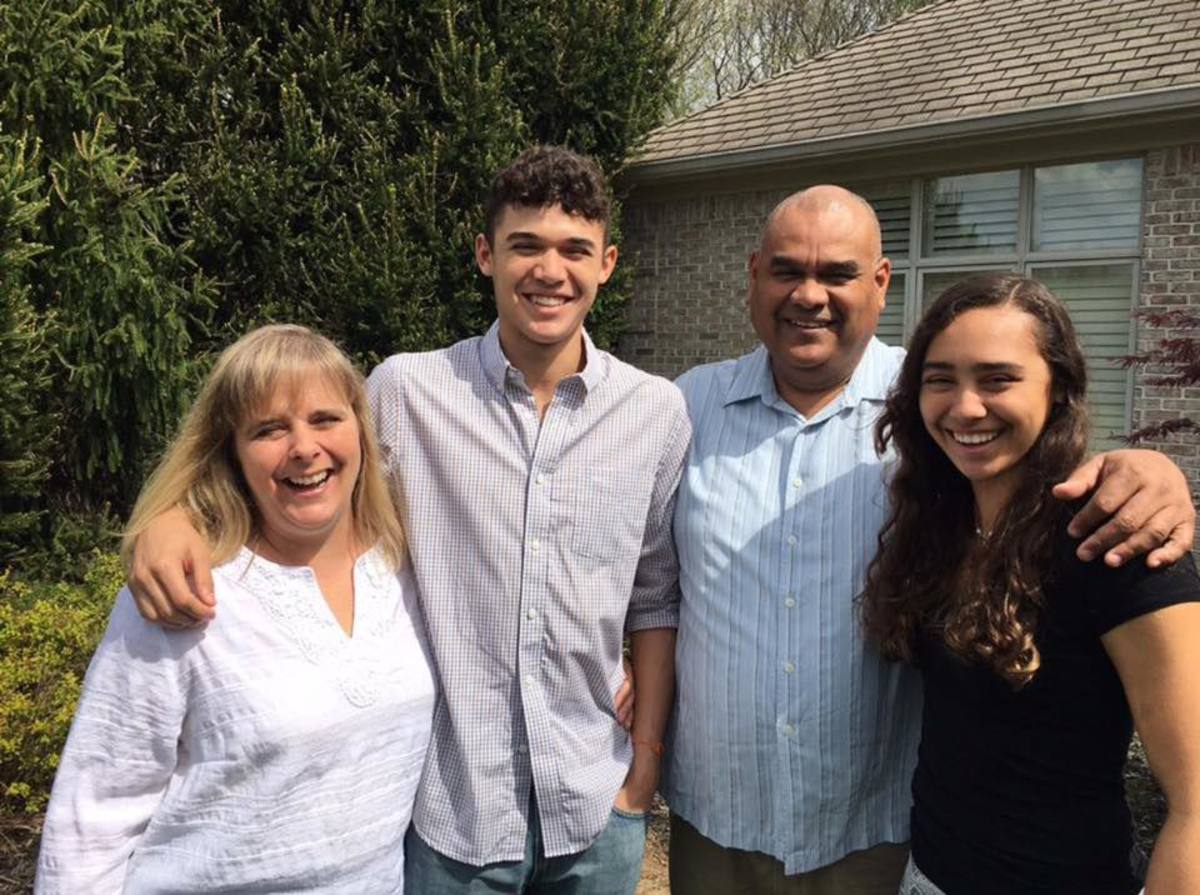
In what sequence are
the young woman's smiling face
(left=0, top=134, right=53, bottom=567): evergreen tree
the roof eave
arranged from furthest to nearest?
the roof eave
(left=0, top=134, right=53, bottom=567): evergreen tree
the young woman's smiling face

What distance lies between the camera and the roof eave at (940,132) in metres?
7.18

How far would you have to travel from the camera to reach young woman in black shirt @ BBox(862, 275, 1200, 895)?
1.64 metres

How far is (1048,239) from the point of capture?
822 centimetres

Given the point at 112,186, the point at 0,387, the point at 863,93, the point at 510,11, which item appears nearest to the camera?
the point at 0,387

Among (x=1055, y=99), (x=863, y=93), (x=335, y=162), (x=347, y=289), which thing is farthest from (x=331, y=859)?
(x=863, y=93)

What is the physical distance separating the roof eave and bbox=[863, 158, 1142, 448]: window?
1.57ft

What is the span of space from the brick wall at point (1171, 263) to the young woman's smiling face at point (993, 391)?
6.24 m

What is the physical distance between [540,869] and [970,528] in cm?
123

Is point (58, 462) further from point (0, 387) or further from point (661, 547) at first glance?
point (661, 547)

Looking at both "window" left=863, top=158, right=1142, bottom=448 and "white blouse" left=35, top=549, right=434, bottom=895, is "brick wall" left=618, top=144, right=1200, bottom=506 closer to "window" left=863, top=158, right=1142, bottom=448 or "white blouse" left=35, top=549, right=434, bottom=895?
"window" left=863, top=158, right=1142, bottom=448

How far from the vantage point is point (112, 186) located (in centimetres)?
620

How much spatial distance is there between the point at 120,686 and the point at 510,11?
7861 mm

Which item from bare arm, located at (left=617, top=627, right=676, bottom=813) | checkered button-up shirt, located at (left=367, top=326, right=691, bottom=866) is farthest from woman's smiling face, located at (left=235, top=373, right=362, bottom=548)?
bare arm, located at (left=617, top=627, right=676, bottom=813)

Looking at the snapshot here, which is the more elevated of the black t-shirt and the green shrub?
the black t-shirt
